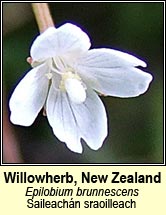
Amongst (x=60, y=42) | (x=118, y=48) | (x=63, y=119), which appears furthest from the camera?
(x=118, y=48)

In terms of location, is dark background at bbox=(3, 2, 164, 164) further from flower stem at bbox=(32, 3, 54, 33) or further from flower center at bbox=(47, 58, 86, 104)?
flower center at bbox=(47, 58, 86, 104)

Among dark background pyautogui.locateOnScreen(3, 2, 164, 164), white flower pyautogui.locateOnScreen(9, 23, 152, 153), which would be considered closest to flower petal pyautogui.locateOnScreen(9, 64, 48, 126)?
white flower pyautogui.locateOnScreen(9, 23, 152, 153)

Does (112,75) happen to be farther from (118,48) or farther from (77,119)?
(118,48)

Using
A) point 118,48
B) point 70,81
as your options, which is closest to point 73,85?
point 70,81

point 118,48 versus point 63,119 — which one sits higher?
point 118,48

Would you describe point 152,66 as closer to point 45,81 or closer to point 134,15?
point 134,15

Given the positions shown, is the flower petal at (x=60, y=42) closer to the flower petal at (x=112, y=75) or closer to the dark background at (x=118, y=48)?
the flower petal at (x=112, y=75)

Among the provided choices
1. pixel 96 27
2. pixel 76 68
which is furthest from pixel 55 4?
pixel 76 68
